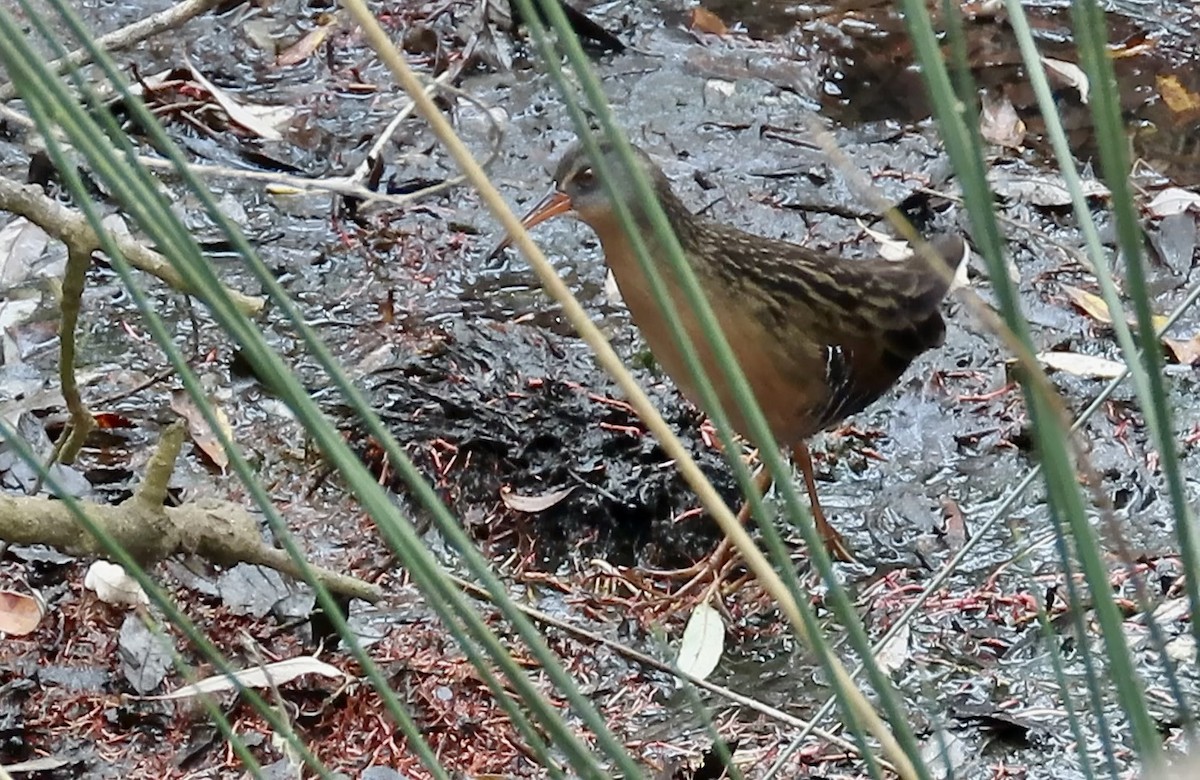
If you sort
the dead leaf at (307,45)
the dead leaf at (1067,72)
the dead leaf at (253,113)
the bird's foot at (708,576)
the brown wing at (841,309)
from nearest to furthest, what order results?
the bird's foot at (708,576) → the brown wing at (841,309) → the dead leaf at (253,113) → the dead leaf at (1067,72) → the dead leaf at (307,45)

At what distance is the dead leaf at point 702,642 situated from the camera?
116 inches

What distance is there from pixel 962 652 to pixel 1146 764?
2.07 m

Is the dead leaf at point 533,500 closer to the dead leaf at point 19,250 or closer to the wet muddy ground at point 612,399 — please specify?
the wet muddy ground at point 612,399

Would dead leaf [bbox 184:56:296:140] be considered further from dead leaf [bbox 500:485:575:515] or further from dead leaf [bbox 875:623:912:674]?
dead leaf [bbox 875:623:912:674]

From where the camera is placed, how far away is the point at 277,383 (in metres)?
1.02

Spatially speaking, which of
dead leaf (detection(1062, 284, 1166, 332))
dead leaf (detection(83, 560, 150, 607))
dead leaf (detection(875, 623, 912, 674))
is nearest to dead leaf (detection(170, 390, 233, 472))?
dead leaf (detection(83, 560, 150, 607))

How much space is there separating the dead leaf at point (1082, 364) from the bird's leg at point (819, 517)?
2.30 ft

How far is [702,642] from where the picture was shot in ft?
9.81

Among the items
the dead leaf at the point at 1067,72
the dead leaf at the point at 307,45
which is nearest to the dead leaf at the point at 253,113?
the dead leaf at the point at 307,45

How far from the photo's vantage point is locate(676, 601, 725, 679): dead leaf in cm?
294

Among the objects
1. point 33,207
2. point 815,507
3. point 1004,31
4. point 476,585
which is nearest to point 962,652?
point 815,507

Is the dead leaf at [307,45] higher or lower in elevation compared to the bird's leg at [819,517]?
higher

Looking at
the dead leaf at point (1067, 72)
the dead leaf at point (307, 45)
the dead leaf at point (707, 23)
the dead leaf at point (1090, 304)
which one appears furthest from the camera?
the dead leaf at point (707, 23)

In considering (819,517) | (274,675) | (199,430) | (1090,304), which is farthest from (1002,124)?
(274,675)
